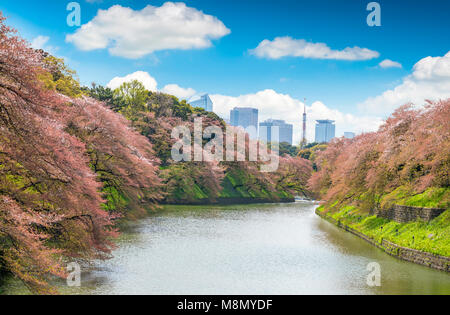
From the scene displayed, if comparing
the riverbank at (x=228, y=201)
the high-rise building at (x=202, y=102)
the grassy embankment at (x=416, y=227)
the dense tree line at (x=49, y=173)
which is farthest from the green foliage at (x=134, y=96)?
the high-rise building at (x=202, y=102)

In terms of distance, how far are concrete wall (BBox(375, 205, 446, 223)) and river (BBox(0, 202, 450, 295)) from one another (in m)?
2.36

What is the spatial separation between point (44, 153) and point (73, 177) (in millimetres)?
1965

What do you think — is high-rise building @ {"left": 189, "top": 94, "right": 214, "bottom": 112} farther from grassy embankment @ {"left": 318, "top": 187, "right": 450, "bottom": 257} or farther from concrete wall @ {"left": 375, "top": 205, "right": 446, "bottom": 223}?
concrete wall @ {"left": 375, "top": 205, "right": 446, "bottom": 223}

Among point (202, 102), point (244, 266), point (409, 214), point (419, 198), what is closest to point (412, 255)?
point (409, 214)

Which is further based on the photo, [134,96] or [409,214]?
[134,96]

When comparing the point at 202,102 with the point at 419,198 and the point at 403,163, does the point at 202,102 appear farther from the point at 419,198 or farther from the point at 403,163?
the point at 419,198

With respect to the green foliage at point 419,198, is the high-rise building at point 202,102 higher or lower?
higher

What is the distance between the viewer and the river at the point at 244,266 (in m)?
14.9

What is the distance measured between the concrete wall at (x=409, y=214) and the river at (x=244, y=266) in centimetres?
236

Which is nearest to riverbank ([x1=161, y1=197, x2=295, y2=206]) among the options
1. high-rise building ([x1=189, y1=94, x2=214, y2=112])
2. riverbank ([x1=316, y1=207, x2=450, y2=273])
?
riverbank ([x1=316, y1=207, x2=450, y2=273])

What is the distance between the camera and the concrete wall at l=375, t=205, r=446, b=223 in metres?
21.0

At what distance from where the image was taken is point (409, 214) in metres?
22.9

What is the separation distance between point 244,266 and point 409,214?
10216 millimetres

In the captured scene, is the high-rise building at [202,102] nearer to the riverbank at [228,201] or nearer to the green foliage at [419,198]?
the riverbank at [228,201]
